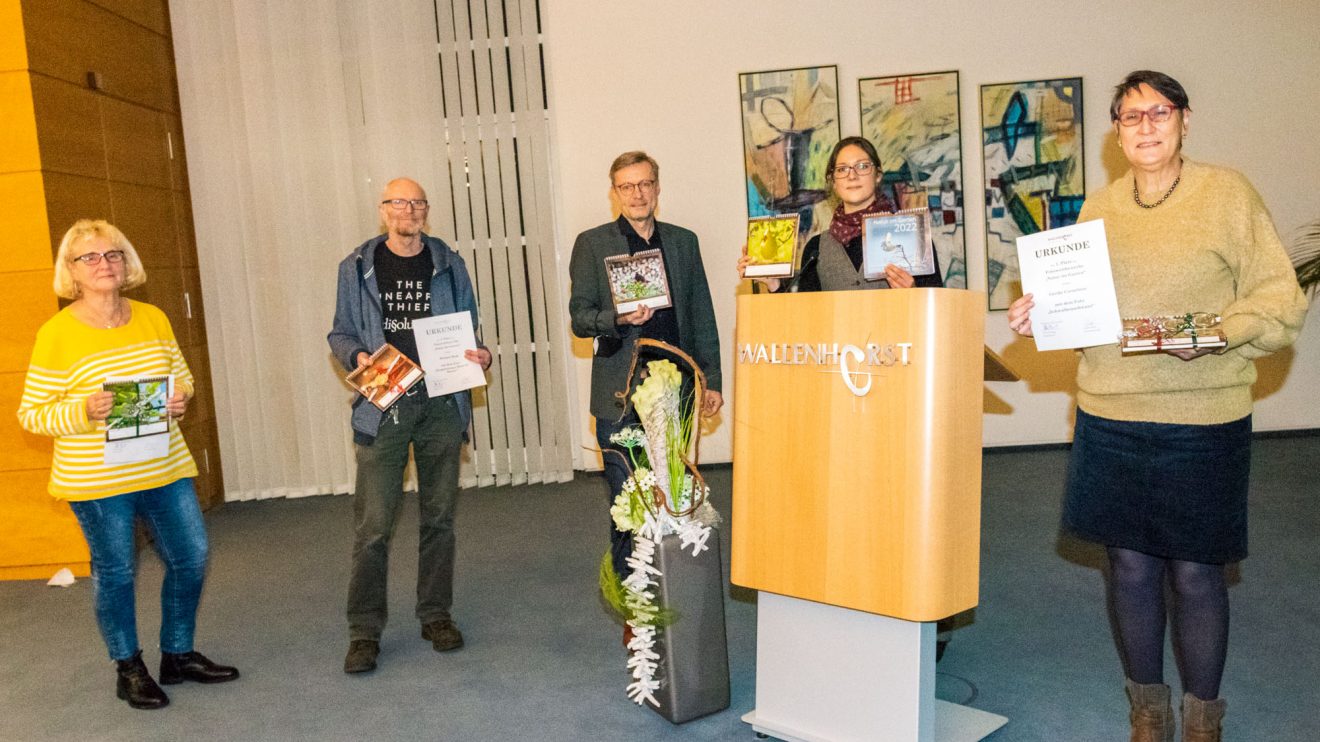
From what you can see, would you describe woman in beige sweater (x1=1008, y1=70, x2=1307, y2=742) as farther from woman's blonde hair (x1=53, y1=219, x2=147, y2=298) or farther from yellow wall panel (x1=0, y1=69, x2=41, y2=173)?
yellow wall panel (x1=0, y1=69, x2=41, y2=173)

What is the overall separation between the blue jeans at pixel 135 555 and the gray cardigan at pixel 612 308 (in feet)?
4.45

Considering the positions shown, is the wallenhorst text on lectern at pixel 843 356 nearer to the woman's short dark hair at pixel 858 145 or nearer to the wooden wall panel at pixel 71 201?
the woman's short dark hair at pixel 858 145

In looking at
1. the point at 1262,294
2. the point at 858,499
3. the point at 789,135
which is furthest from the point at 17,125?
the point at 1262,294

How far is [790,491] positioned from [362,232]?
460cm

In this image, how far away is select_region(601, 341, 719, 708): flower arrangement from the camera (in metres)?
2.86

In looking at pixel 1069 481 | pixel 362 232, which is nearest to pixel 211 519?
pixel 362 232

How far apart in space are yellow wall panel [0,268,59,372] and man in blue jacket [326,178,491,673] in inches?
85.3

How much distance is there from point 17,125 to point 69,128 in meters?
0.32

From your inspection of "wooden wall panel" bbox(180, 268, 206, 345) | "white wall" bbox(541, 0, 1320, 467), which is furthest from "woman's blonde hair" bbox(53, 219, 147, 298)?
"white wall" bbox(541, 0, 1320, 467)

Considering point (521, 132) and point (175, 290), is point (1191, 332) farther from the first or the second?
point (175, 290)

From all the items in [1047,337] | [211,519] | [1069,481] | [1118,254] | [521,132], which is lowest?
[211,519]

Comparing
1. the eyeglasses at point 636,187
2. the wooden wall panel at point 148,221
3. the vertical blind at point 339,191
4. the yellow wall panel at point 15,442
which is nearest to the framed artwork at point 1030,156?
the vertical blind at point 339,191

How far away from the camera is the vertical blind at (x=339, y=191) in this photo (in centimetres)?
634

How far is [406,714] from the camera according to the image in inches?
122
